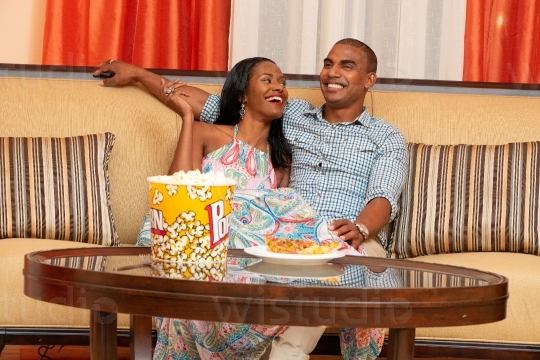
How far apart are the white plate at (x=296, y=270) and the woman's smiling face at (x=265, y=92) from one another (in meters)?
1.11

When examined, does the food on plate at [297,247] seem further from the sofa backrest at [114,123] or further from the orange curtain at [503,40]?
the orange curtain at [503,40]

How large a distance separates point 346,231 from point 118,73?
92 cm

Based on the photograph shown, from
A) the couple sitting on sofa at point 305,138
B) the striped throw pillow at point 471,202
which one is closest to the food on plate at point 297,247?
the couple sitting on sofa at point 305,138

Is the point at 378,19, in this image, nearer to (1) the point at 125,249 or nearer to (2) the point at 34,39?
(2) the point at 34,39

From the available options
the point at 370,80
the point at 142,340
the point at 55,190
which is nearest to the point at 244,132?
the point at 370,80

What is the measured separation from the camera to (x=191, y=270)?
1.22 metres

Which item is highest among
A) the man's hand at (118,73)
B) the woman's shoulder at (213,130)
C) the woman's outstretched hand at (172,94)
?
the man's hand at (118,73)

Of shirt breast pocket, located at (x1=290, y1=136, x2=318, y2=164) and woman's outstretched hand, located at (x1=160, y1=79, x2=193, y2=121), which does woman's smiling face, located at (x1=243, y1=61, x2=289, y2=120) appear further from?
woman's outstretched hand, located at (x1=160, y1=79, x2=193, y2=121)

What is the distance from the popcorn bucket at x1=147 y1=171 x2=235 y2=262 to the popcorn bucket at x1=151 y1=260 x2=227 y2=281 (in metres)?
0.02

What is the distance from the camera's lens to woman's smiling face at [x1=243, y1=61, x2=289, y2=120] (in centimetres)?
245

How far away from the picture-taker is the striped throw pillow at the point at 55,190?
2285mm

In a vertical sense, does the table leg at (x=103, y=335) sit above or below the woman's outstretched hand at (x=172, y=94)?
below

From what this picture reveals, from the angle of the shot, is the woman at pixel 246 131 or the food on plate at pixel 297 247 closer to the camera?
the food on plate at pixel 297 247

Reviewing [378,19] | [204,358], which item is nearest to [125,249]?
[204,358]
